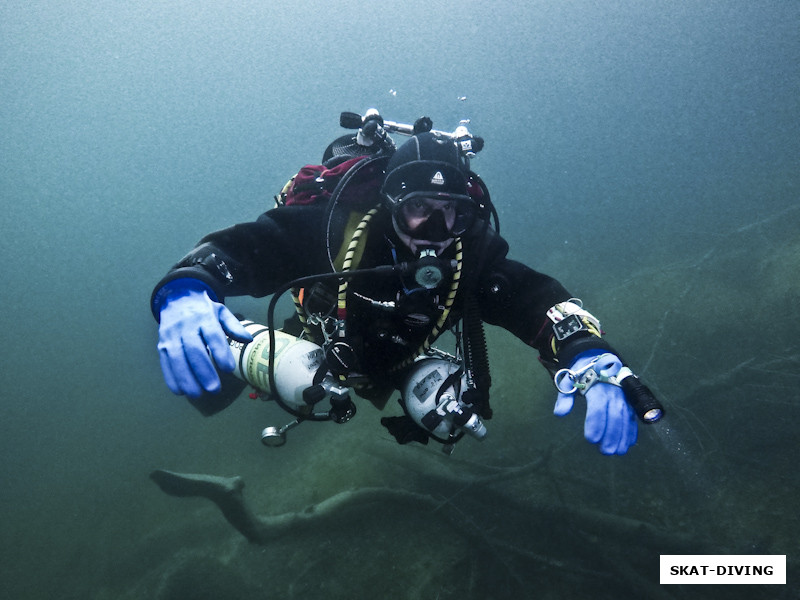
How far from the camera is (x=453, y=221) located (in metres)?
2.66

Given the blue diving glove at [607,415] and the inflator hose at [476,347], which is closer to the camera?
the blue diving glove at [607,415]

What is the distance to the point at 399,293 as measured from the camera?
108 inches

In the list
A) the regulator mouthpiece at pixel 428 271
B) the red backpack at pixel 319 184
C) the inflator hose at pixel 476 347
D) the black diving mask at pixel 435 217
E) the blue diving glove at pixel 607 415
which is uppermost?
the red backpack at pixel 319 184

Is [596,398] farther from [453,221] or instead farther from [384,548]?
[384,548]

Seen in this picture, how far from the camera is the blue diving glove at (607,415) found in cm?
223

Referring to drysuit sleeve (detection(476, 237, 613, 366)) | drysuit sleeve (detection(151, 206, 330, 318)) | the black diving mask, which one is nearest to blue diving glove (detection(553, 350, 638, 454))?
drysuit sleeve (detection(476, 237, 613, 366))

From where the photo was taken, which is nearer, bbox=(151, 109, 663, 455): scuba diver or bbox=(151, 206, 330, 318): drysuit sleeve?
bbox=(151, 109, 663, 455): scuba diver

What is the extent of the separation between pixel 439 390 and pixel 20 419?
15.5 meters

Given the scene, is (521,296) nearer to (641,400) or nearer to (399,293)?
(399,293)

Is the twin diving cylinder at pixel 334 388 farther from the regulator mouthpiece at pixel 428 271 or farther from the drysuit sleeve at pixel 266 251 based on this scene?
the regulator mouthpiece at pixel 428 271

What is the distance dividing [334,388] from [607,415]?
1550 mm

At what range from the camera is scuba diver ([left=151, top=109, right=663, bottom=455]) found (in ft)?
7.84

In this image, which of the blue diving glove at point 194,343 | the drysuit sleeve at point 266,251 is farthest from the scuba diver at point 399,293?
the blue diving glove at point 194,343

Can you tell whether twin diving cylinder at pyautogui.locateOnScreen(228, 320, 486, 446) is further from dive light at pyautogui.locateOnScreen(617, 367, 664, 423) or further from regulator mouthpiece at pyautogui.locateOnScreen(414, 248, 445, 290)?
dive light at pyautogui.locateOnScreen(617, 367, 664, 423)
